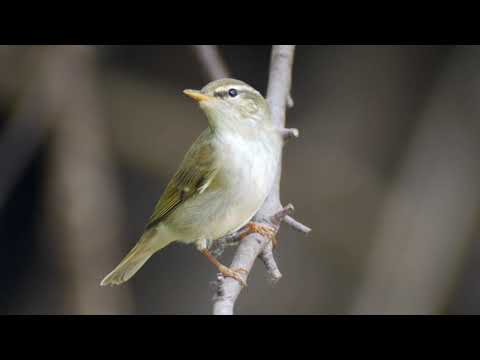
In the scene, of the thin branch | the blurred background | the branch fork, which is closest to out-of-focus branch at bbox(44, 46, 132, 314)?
the blurred background

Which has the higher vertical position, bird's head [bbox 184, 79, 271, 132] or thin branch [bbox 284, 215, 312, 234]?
bird's head [bbox 184, 79, 271, 132]

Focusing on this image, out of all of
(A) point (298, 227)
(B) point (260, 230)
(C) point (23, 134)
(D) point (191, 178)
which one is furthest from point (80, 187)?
(A) point (298, 227)

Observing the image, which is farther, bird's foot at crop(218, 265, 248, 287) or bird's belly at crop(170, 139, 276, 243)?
bird's belly at crop(170, 139, 276, 243)

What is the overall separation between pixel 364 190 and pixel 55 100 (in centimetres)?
302

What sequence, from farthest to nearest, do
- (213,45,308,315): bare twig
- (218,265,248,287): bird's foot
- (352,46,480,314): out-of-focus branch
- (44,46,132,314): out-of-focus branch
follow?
(44,46,132,314): out-of-focus branch → (352,46,480,314): out-of-focus branch → (218,265,248,287): bird's foot → (213,45,308,315): bare twig

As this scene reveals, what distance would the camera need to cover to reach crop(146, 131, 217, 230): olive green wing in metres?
4.20

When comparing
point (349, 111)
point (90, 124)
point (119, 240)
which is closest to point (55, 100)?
point (90, 124)

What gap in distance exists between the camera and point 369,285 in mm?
5652

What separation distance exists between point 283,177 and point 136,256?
2.17 m

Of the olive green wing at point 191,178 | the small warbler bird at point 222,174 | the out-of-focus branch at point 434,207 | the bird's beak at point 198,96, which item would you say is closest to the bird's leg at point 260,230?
the small warbler bird at point 222,174

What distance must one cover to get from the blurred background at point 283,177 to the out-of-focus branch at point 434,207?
12 mm

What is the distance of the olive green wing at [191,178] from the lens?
4203 mm

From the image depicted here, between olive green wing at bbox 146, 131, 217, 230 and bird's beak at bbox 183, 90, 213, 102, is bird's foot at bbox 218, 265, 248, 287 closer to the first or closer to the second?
A: olive green wing at bbox 146, 131, 217, 230

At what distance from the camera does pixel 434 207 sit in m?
5.68
